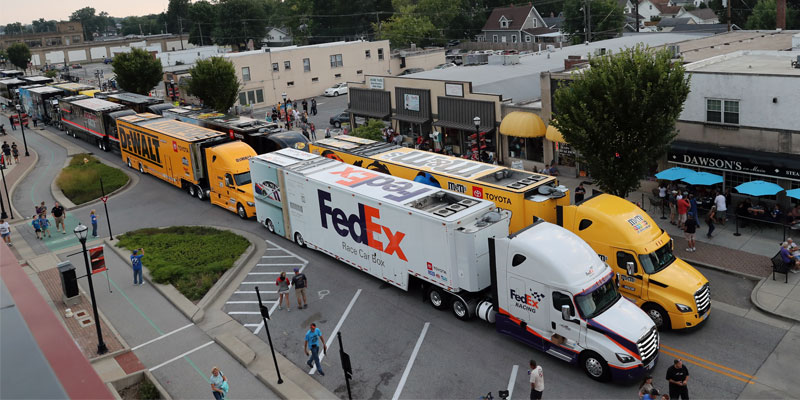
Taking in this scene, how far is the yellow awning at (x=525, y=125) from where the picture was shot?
3378 centimetres

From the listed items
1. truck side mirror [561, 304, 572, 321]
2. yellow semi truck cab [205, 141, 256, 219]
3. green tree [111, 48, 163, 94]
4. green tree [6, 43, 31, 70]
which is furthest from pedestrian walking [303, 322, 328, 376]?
green tree [6, 43, 31, 70]

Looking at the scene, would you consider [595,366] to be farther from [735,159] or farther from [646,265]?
[735,159]

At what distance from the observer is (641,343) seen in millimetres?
15359

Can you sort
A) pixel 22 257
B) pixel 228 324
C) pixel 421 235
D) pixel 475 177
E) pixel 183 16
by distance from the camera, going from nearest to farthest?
1. pixel 421 235
2. pixel 228 324
3. pixel 475 177
4. pixel 22 257
5. pixel 183 16

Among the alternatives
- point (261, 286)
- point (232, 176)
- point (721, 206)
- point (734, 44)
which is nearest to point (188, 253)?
point (261, 286)

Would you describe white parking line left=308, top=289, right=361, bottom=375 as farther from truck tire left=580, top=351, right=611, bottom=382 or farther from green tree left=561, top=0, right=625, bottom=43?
A: green tree left=561, top=0, right=625, bottom=43

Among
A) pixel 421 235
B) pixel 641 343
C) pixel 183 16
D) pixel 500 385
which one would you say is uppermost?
pixel 183 16

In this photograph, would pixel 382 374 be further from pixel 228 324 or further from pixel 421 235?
pixel 228 324

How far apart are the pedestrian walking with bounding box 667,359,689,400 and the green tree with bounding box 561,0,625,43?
81.4m

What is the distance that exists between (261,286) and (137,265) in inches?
181

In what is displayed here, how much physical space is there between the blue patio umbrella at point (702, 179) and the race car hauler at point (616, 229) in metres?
7.68

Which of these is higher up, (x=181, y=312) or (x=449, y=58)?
(x=449, y=58)

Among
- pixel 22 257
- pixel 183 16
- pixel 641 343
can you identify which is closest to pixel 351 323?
pixel 641 343

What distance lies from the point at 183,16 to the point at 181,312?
165 m
